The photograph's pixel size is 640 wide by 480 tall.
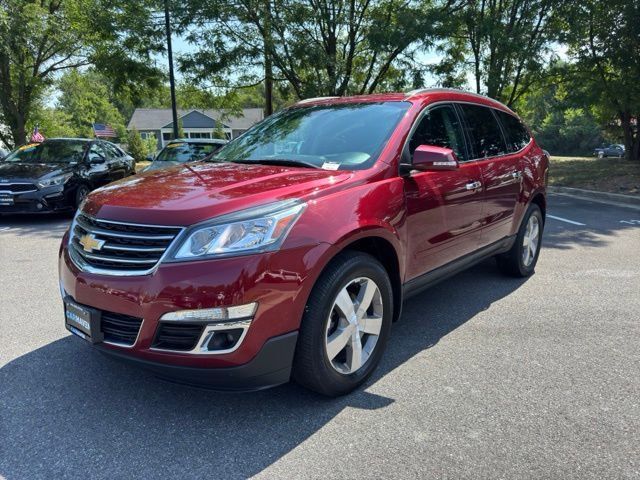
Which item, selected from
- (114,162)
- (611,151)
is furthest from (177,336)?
(611,151)

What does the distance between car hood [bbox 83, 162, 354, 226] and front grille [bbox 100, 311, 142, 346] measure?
1.64ft

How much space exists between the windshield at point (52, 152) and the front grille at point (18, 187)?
1192 millimetres

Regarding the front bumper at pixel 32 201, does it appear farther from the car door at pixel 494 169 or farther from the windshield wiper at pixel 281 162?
the car door at pixel 494 169

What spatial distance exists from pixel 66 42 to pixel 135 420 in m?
17.0

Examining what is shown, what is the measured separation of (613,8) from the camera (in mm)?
14688

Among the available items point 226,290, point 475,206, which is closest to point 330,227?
point 226,290

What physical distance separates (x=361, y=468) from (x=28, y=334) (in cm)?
289

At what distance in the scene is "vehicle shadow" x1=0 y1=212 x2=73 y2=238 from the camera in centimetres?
793

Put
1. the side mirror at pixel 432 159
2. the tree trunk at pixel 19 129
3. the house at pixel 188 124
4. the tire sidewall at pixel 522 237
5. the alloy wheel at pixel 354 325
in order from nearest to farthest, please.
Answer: the alloy wheel at pixel 354 325 → the side mirror at pixel 432 159 → the tire sidewall at pixel 522 237 → the tree trunk at pixel 19 129 → the house at pixel 188 124

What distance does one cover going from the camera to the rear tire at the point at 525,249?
5156 mm

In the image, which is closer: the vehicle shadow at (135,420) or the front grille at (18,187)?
the vehicle shadow at (135,420)

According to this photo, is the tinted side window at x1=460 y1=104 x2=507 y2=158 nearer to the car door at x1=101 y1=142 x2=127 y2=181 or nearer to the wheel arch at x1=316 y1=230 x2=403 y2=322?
the wheel arch at x1=316 y1=230 x2=403 y2=322

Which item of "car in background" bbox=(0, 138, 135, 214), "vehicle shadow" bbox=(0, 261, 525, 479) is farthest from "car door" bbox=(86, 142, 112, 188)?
"vehicle shadow" bbox=(0, 261, 525, 479)

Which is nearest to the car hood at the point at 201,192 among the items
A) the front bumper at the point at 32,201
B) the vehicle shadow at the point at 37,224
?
the vehicle shadow at the point at 37,224
